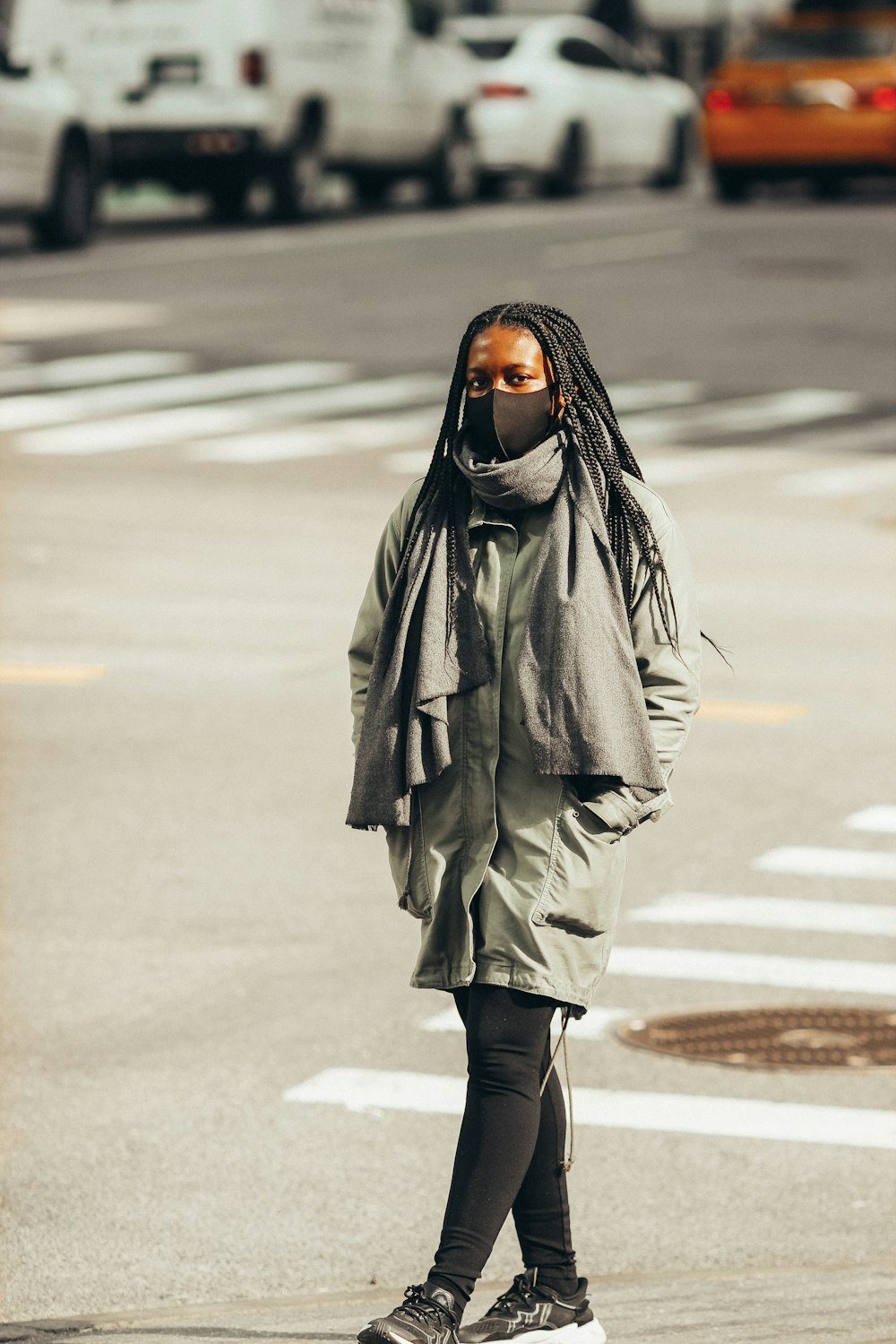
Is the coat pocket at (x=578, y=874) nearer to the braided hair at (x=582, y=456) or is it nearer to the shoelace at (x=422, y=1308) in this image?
the braided hair at (x=582, y=456)

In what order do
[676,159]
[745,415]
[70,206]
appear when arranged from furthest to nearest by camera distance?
[676,159]
[70,206]
[745,415]

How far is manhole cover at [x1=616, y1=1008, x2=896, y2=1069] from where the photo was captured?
243 inches

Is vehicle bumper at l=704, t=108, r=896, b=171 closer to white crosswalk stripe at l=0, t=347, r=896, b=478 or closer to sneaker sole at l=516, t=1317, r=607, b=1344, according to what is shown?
white crosswalk stripe at l=0, t=347, r=896, b=478

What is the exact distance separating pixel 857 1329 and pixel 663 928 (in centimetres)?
274

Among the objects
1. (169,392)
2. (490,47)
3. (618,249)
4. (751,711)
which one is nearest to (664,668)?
(751,711)

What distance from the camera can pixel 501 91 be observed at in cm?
3161

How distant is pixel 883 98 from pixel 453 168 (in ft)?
15.9

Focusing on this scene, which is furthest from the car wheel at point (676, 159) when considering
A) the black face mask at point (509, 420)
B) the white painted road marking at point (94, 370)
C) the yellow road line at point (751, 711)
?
the black face mask at point (509, 420)

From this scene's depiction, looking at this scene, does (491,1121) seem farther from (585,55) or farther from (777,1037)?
(585,55)

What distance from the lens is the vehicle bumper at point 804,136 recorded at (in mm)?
29438

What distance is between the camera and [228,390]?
18.5m

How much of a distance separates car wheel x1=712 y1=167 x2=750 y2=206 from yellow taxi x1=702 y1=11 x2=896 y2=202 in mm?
486

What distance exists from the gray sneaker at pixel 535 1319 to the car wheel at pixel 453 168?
27.1 metres

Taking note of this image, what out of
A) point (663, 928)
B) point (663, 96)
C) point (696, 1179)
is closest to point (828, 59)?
point (663, 96)
